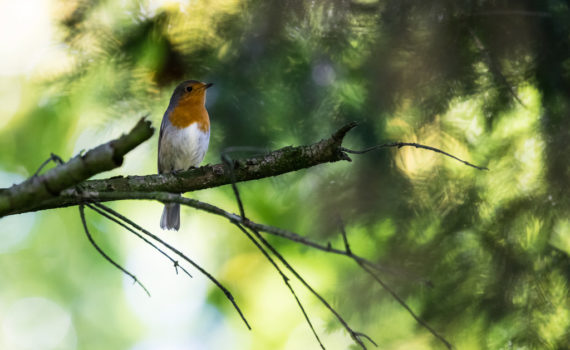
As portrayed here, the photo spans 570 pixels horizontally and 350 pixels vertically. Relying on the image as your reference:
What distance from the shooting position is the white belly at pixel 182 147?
399 cm

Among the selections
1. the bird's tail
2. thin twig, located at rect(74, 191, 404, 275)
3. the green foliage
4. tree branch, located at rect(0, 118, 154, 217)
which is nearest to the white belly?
the bird's tail

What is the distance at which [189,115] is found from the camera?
411cm

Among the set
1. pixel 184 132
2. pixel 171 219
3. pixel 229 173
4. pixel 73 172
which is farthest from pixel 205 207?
pixel 171 219

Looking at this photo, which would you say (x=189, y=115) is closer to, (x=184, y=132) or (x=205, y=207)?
(x=184, y=132)

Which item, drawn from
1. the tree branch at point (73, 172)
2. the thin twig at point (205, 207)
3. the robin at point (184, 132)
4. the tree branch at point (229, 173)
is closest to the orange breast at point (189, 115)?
the robin at point (184, 132)

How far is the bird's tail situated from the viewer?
173 inches

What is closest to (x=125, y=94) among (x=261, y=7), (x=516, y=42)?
(x=261, y=7)

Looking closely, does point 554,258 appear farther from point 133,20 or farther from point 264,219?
point 133,20

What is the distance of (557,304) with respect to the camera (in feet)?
7.64

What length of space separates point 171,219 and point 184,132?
86 centimetres

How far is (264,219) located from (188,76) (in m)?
1.32

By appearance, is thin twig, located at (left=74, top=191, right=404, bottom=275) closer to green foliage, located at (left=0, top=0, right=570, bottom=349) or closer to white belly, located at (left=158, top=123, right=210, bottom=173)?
green foliage, located at (left=0, top=0, right=570, bottom=349)

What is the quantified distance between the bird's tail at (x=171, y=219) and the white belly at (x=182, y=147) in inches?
13.8

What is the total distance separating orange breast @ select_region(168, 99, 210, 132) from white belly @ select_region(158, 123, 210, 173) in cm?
4
